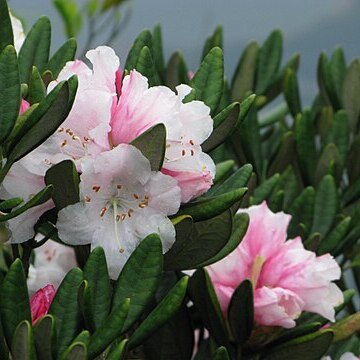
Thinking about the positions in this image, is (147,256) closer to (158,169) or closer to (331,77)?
(158,169)

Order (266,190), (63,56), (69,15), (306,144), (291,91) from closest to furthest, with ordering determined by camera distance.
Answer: (63,56)
(266,190)
(306,144)
(291,91)
(69,15)

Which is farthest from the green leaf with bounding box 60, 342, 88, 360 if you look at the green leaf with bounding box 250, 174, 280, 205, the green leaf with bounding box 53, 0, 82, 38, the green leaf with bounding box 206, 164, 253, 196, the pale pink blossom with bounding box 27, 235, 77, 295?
the green leaf with bounding box 53, 0, 82, 38

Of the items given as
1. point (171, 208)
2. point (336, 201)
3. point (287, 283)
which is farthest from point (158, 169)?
point (336, 201)

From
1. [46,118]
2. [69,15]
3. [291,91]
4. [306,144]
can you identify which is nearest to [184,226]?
[46,118]

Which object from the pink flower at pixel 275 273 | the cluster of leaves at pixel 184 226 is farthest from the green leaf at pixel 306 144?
the pink flower at pixel 275 273

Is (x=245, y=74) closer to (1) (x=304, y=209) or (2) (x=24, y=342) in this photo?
(1) (x=304, y=209)

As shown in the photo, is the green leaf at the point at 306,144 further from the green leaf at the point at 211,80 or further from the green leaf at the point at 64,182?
the green leaf at the point at 64,182
